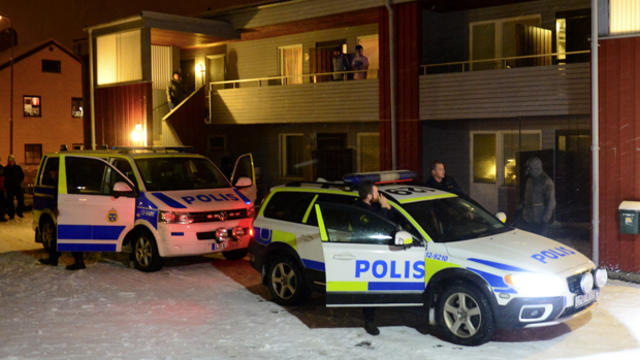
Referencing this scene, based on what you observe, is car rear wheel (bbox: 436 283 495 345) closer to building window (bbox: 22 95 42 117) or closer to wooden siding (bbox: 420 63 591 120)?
wooden siding (bbox: 420 63 591 120)

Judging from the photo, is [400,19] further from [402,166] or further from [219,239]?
[219,239]

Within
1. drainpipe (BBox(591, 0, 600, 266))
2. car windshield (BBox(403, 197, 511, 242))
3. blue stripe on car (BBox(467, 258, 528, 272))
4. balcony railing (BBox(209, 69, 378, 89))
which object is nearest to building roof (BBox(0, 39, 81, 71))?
balcony railing (BBox(209, 69, 378, 89))

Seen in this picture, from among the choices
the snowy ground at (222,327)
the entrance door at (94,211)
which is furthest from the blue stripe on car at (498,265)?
the entrance door at (94,211)

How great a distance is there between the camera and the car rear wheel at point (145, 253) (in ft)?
39.1

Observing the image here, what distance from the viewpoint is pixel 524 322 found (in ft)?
23.9

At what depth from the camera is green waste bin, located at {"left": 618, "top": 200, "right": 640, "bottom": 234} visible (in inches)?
420

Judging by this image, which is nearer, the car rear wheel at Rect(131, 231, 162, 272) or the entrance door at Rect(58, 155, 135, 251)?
the car rear wheel at Rect(131, 231, 162, 272)

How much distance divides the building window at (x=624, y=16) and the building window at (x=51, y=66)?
144 ft

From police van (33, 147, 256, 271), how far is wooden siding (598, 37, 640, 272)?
5.80m

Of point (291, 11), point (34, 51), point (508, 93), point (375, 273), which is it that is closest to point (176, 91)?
point (291, 11)

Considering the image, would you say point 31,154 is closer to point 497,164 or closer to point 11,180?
point 11,180

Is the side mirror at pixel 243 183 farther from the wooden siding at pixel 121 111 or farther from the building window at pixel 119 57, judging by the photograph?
the building window at pixel 119 57

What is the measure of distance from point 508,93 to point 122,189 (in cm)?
952

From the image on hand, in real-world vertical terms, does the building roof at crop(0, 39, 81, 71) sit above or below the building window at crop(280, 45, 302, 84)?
above
